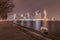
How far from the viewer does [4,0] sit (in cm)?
2658

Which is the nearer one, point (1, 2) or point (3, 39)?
point (3, 39)

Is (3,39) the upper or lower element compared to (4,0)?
lower

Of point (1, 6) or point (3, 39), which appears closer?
point (3, 39)

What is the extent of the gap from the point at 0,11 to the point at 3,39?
12.2 m

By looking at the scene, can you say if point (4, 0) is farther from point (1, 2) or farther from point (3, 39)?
point (3, 39)

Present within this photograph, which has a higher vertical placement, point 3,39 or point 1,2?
point 1,2

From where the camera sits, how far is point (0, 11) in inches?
1039

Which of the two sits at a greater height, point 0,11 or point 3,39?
point 0,11

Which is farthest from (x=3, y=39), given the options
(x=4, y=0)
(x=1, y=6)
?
(x=4, y=0)

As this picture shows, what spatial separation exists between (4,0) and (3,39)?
41.6 feet

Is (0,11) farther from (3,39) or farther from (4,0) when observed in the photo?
(3,39)

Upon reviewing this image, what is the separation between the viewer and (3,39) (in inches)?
579

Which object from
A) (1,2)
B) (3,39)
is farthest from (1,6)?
(3,39)

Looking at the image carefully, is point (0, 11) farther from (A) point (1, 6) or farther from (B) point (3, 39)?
(B) point (3, 39)
